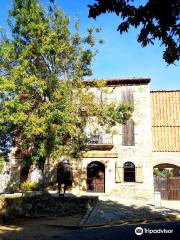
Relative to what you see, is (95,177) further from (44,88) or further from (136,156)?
(44,88)

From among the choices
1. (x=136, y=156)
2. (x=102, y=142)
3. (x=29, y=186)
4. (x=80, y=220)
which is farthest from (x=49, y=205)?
(x=136, y=156)

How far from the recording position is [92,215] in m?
17.0

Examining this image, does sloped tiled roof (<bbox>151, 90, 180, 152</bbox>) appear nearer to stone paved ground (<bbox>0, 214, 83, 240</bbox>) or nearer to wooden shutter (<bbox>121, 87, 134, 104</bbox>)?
wooden shutter (<bbox>121, 87, 134, 104</bbox>)

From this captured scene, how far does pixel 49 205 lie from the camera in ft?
64.4

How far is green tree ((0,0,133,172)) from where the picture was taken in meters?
18.8

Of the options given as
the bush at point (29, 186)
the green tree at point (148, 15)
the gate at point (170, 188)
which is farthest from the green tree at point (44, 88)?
the green tree at point (148, 15)

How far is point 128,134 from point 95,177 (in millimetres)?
4420

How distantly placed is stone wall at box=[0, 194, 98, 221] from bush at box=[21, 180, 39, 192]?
6.49 m

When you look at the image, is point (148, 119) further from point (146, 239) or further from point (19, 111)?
point (146, 239)

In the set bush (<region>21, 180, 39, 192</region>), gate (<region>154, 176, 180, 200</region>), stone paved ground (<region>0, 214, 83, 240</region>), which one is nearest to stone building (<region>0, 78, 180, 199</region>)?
gate (<region>154, 176, 180, 200</region>)

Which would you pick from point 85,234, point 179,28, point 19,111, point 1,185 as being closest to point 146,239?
point 85,234

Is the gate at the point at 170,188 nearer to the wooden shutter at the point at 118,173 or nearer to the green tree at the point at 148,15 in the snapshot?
the wooden shutter at the point at 118,173

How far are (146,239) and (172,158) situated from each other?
25942mm

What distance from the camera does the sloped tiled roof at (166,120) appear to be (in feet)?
92.3
